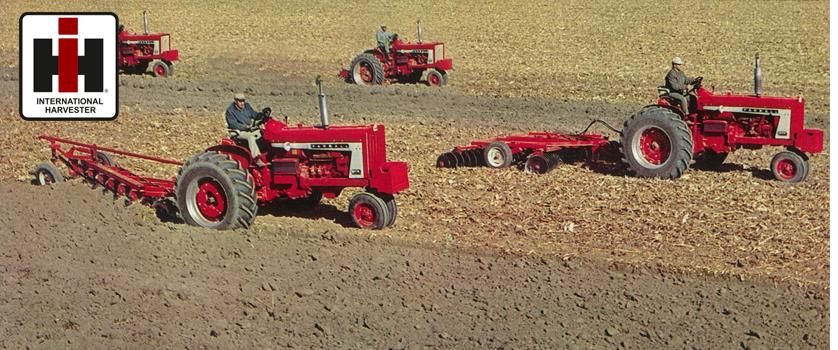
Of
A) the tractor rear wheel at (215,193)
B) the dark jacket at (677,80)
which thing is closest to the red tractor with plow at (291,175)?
the tractor rear wheel at (215,193)

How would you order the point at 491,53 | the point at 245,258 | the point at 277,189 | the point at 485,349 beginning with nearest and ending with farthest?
the point at 485,349 → the point at 245,258 → the point at 277,189 → the point at 491,53

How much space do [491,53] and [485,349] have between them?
2024 centimetres

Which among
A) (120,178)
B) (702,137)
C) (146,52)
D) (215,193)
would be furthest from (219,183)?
(146,52)

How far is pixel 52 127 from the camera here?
54.2 ft

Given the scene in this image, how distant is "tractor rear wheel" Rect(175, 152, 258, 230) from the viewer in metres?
10.4

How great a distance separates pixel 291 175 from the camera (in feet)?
35.1

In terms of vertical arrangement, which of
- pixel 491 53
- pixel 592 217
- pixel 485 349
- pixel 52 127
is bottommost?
pixel 485 349

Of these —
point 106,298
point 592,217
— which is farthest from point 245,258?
point 592,217

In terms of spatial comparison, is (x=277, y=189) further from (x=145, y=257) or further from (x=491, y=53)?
(x=491, y=53)

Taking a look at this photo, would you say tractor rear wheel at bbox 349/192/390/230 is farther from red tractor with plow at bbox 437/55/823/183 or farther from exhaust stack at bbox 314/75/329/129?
red tractor with plow at bbox 437/55/823/183

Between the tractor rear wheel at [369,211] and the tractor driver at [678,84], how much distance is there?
4128 millimetres

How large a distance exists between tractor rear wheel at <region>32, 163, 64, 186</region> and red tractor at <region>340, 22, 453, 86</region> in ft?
33.1

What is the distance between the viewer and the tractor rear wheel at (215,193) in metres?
10.4

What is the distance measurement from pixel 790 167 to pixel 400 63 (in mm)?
10517
